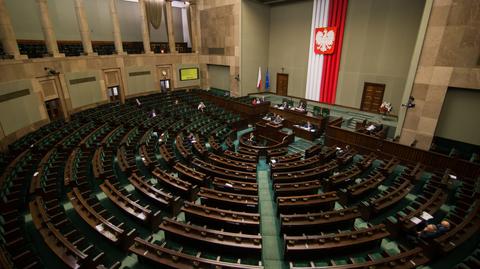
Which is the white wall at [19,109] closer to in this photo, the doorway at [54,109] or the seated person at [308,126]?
the doorway at [54,109]

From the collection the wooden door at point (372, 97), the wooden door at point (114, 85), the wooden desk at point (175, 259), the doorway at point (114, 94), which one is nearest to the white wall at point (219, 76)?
the wooden door at point (114, 85)

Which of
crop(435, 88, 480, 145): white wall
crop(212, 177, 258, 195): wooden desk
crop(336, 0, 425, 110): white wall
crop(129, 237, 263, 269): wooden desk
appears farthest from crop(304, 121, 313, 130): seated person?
crop(129, 237, 263, 269): wooden desk

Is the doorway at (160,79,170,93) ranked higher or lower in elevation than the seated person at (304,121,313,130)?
higher

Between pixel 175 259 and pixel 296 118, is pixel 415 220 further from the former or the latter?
pixel 296 118

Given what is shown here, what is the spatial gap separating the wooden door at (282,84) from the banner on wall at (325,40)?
3.56m

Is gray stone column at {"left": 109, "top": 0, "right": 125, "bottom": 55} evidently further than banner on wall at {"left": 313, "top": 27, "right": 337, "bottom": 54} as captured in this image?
Yes

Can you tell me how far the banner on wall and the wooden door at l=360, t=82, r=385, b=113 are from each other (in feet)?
11.5

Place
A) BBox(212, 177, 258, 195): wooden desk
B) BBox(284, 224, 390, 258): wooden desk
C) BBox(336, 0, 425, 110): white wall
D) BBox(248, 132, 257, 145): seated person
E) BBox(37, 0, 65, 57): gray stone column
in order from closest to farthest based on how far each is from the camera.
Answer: BBox(284, 224, 390, 258): wooden desk
BBox(212, 177, 258, 195): wooden desk
BBox(248, 132, 257, 145): seated person
BBox(37, 0, 65, 57): gray stone column
BBox(336, 0, 425, 110): white wall

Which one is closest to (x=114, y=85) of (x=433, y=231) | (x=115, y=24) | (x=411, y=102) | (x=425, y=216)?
(x=115, y=24)

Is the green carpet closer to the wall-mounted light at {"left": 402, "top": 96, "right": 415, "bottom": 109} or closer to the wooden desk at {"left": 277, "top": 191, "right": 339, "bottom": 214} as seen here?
the wooden desk at {"left": 277, "top": 191, "right": 339, "bottom": 214}

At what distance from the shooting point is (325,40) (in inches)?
649

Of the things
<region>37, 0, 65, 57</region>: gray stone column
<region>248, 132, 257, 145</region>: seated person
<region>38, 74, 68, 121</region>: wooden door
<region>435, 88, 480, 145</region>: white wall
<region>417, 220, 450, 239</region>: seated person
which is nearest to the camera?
<region>417, 220, 450, 239</region>: seated person

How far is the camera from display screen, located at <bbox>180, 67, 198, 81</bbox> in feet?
70.9

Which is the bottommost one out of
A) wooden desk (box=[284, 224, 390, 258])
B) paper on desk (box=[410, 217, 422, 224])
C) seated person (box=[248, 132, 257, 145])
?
seated person (box=[248, 132, 257, 145])
